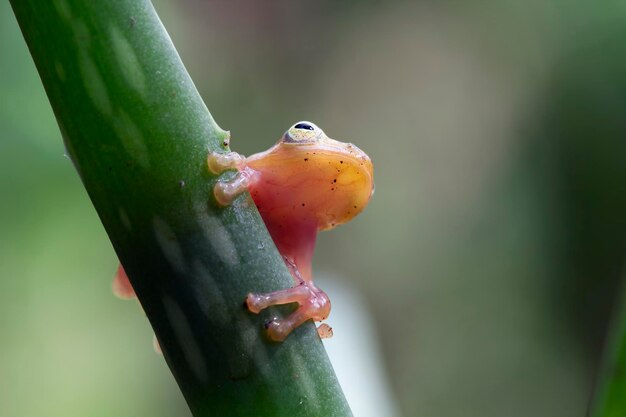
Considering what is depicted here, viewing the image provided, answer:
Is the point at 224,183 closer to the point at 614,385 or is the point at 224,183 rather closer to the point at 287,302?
the point at 287,302

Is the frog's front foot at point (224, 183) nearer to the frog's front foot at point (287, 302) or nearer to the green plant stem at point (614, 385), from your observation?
the frog's front foot at point (287, 302)

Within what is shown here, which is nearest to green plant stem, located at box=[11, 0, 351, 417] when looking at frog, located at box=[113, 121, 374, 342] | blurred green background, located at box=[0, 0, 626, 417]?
frog, located at box=[113, 121, 374, 342]

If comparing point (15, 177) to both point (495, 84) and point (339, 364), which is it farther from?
point (495, 84)

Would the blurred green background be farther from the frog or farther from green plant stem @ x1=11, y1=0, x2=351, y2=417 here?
green plant stem @ x1=11, y1=0, x2=351, y2=417

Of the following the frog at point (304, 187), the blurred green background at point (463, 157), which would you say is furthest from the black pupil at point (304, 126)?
the blurred green background at point (463, 157)

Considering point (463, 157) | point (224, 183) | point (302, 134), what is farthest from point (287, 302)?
point (463, 157)

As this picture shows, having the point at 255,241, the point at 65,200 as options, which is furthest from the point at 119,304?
the point at 255,241
